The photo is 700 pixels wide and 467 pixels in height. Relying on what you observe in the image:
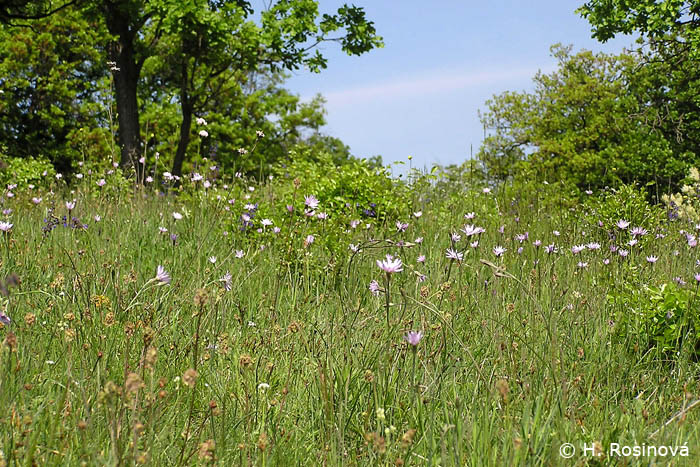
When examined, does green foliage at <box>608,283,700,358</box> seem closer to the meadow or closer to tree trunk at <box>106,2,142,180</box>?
the meadow

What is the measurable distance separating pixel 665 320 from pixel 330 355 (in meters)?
1.88

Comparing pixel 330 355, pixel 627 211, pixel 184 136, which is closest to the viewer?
pixel 330 355

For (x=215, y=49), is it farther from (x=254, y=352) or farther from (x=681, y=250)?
(x=254, y=352)

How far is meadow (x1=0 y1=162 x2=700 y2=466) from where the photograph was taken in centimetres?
175

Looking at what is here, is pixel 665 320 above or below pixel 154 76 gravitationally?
below

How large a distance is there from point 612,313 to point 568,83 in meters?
26.8

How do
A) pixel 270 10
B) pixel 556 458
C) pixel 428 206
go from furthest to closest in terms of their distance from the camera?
1. pixel 270 10
2. pixel 428 206
3. pixel 556 458

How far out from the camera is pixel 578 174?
75.7 ft

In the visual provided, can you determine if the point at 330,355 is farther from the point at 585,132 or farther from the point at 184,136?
the point at 585,132

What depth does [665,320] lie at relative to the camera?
3.04 metres

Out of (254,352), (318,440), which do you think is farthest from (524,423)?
(254,352)

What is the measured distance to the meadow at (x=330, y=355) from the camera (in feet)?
5.75

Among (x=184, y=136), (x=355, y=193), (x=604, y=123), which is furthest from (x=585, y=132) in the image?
(x=355, y=193)

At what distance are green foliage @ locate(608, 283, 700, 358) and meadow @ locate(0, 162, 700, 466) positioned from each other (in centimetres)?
1
